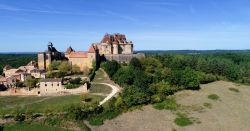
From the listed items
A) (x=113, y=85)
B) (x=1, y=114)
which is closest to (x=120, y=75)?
(x=113, y=85)

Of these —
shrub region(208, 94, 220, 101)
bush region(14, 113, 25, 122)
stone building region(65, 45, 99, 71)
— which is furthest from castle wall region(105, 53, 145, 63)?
bush region(14, 113, 25, 122)

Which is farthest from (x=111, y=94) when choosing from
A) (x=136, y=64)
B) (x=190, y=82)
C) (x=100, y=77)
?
(x=190, y=82)

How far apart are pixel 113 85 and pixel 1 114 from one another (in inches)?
945

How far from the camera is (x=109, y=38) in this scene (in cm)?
8850

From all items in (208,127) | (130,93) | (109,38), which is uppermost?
(109,38)

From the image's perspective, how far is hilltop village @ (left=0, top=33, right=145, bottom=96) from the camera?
2483 inches

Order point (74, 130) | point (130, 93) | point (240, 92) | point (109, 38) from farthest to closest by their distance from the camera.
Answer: point (109, 38) → point (240, 92) → point (130, 93) → point (74, 130)

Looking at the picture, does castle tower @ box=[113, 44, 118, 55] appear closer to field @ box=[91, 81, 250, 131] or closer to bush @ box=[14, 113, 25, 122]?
field @ box=[91, 81, 250, 131]

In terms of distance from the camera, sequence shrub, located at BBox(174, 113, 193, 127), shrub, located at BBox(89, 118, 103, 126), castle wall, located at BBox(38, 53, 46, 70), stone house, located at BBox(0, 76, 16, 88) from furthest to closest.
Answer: castle wall, located at BBox(38, 53, 46, 70) < stone house, located at BBox(0, 76, 16, 88) < shrub, located at BBox(174, 113, 193, 127) < shrub, located at BBox(89, 118, 103, 126)

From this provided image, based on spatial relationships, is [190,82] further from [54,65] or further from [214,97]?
[54,65]

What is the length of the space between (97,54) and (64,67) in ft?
33.4

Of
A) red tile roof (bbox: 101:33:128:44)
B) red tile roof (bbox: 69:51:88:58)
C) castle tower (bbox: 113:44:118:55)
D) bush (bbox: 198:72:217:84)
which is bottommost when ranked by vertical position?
bush (bbox: 198:72:217:84)

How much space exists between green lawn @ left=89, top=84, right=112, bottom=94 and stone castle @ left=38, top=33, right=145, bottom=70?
13.7 metres

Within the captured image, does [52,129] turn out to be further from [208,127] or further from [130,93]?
[208,127]
